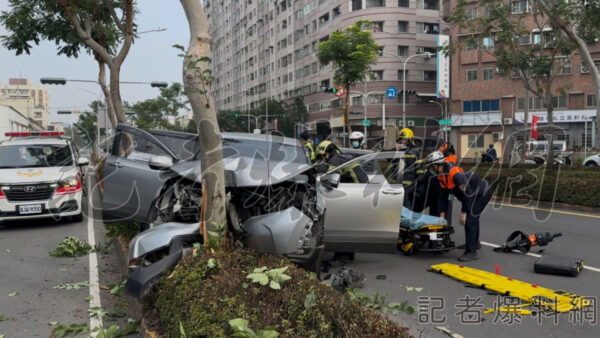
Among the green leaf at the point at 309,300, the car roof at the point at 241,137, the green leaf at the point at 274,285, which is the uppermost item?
the car roof at the point at 241,137

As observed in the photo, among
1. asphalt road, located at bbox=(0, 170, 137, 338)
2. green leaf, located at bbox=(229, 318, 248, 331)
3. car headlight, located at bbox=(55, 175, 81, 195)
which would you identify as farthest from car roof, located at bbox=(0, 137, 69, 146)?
green leaf, located at bbox=(229, 318, 248, 331)

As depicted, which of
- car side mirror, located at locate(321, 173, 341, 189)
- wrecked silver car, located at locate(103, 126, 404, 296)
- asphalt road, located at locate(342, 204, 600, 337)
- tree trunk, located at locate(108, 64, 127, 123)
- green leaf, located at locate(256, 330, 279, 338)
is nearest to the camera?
green leaf, located at locate(256, 330, 279, 338)

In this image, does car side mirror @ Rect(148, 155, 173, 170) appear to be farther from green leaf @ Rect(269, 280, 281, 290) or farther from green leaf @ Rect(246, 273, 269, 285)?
green leaf @ Rect(269, 280, 281, 290)

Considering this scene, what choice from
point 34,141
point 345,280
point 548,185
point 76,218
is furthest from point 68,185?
point 548,185

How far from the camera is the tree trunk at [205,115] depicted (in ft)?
15.8

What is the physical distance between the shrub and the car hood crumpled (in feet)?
2.97

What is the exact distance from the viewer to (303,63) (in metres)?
66.4

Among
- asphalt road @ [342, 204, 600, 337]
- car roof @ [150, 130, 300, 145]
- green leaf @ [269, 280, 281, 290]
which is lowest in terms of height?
asphalt road @ [342, 204, 600, 337]

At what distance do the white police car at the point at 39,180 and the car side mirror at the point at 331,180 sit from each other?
642 centimetres

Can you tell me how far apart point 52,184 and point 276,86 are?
218 ft

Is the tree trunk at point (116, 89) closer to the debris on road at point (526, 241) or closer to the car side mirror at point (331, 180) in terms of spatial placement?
the car side mirror at point (331, 180)

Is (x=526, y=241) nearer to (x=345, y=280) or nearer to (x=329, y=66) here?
(x=345, y=280)

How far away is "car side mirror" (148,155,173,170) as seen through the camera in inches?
269

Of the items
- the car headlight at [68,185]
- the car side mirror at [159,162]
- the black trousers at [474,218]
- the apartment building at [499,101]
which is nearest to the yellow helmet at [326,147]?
the black trousers at [474,218]
